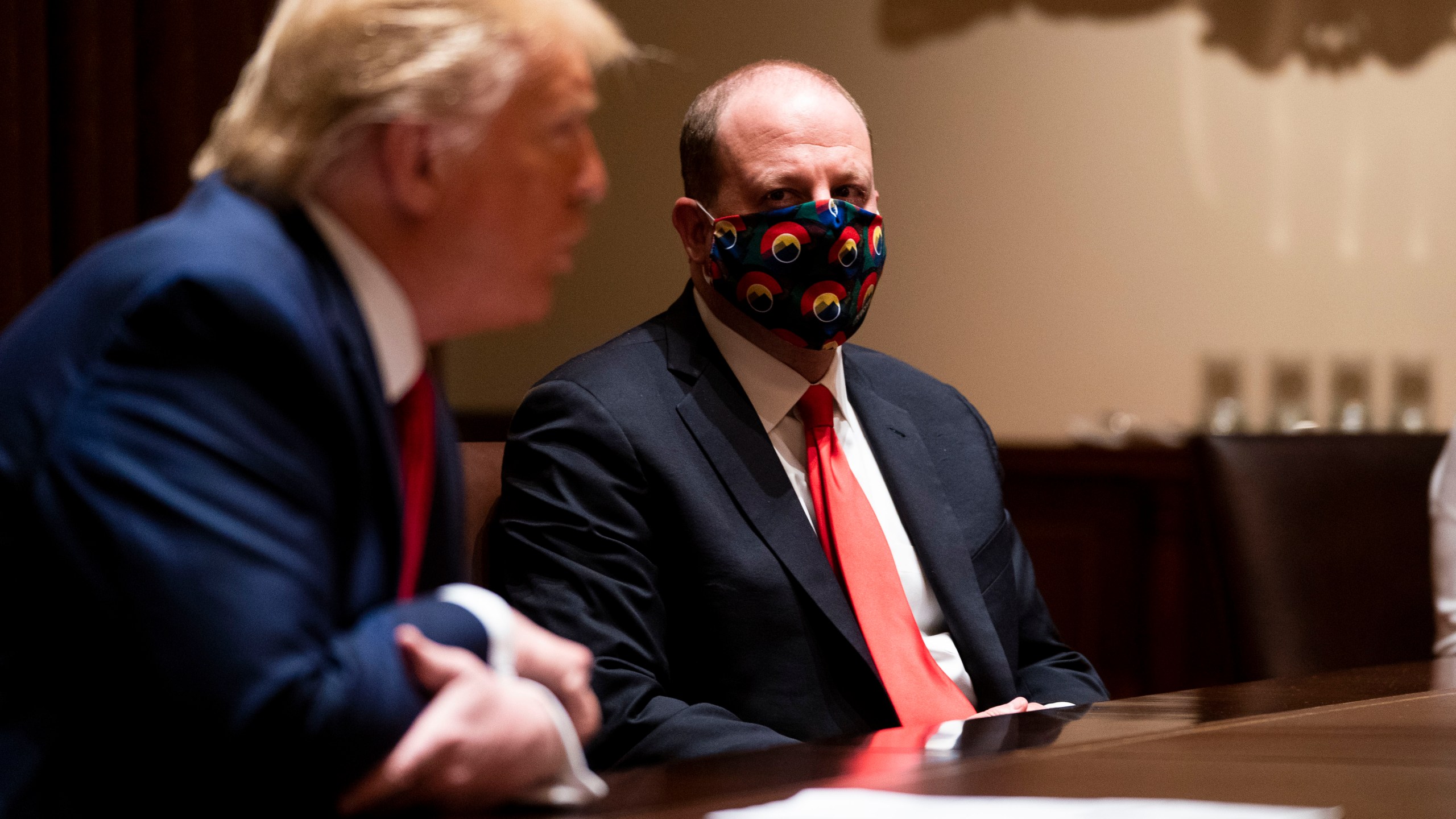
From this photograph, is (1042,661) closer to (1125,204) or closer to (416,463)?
(416,463)

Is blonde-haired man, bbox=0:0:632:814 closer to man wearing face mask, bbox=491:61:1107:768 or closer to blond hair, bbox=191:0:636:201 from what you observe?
blond hair, bbox=191:0:636:201

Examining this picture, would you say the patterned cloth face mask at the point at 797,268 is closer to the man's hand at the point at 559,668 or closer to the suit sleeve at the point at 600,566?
the suit sleeve at the point at 600,566

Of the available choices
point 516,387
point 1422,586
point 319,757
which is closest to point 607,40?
point 319,757

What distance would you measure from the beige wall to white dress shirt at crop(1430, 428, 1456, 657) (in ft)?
7.07

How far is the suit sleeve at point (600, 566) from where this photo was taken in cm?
159

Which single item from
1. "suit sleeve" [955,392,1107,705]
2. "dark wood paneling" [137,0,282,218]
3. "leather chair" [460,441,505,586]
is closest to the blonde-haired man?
"leather chair" [460,441,505,586]

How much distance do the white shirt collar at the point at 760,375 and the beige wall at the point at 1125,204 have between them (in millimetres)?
2689

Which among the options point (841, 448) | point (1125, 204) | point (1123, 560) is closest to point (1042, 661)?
point (841, 448)

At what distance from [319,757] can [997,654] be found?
3.98 ft

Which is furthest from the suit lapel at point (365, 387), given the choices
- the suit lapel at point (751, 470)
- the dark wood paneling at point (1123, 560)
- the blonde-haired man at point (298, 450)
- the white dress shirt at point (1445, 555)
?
the dark wood paneling at point (1123, 560)

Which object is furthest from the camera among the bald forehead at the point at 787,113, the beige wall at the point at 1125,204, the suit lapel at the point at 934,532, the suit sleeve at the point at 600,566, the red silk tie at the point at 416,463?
the beige wall at the point at 1125,204

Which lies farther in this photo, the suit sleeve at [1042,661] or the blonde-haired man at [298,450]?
the suit sleeve at [1042,661]

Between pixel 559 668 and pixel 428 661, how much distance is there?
0.12 meters

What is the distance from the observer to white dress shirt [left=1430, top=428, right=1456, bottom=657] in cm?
214
